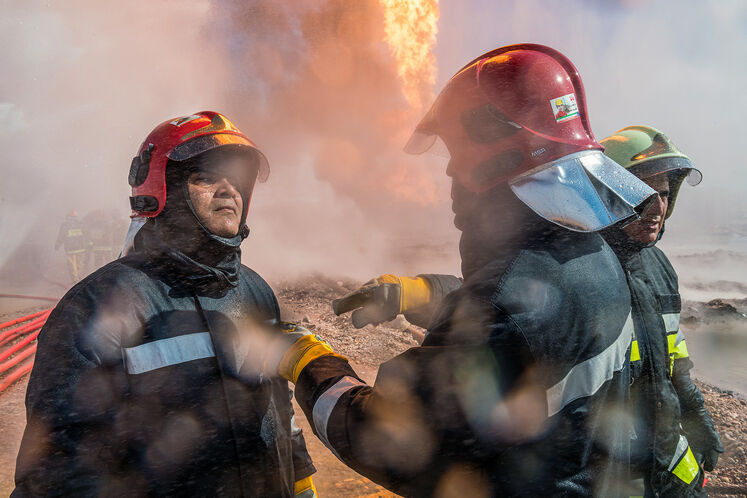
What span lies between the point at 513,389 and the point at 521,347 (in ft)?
0.47

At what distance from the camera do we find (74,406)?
1539 mm

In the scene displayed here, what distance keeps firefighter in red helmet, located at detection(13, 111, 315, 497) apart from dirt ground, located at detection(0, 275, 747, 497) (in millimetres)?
2057

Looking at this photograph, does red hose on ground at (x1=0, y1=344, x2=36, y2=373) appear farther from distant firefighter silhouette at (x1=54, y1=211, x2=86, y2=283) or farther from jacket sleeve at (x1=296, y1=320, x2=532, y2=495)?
jacket sleeve at (x1=296, y1=320, x2=532, y2=495)

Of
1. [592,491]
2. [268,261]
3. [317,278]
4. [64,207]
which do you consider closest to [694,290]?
[317,278]

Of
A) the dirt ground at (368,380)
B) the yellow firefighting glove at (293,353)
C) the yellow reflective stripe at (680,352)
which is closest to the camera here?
the yellow firefighting glove at (293,353)

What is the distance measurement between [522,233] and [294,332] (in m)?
1.38

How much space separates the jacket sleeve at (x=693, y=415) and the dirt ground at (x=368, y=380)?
1.71 meters

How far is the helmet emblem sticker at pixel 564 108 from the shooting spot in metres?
1.52

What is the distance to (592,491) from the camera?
1343 mm

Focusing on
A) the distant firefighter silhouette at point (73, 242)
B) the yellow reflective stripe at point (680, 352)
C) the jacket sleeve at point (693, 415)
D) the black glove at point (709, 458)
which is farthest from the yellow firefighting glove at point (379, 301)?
the distant firefighter silhouette at point (73, 242)

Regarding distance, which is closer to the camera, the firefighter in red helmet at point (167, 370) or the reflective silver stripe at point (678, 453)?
the firefighter in red helmet at point (167, 370)

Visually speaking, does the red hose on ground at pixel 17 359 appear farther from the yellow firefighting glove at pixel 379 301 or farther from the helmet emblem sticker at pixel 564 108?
the helmet emblem sticker at pixel 564 108

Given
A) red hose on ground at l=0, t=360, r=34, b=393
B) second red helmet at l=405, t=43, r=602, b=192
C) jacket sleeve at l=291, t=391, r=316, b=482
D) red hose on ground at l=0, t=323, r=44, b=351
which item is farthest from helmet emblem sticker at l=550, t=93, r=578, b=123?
red hose on ground at l=0, t=323, r=44, b=351

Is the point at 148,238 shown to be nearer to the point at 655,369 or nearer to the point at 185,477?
the point at 185,477
